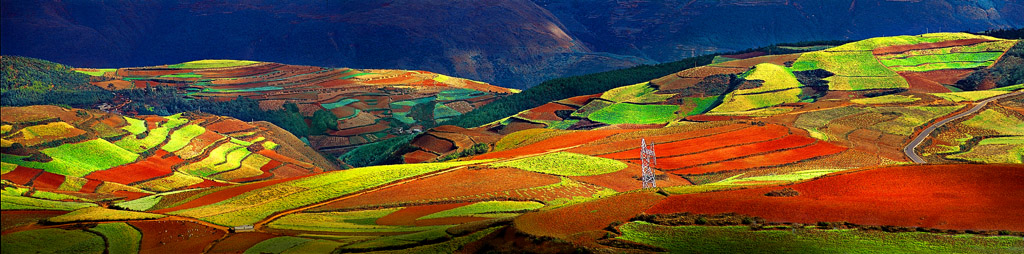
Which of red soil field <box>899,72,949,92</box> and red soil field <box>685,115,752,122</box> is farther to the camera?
red soil field <box>899,72,949,92</box>

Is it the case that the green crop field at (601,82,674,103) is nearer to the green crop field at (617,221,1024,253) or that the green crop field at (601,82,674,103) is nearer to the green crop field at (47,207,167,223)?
the green crop field at (47,207,167,223)

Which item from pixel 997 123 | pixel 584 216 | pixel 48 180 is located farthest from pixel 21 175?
pixel 997 123

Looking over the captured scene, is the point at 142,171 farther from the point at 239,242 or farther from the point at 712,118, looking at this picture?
the point at 712,118

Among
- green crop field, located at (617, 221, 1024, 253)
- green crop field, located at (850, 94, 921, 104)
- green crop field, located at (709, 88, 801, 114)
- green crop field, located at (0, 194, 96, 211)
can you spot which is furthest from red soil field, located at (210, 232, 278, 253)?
green crop field, located at (850, 94, 921, 104)

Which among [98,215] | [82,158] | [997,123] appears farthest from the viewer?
[997,123]

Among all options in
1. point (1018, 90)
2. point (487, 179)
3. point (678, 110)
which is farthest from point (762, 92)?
point (487, 179)

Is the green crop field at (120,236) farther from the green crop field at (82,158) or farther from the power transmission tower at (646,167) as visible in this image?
the power transmission tower at (646,167)

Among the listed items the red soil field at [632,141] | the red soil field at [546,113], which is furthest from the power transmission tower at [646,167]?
the red soil field at [546,113]
